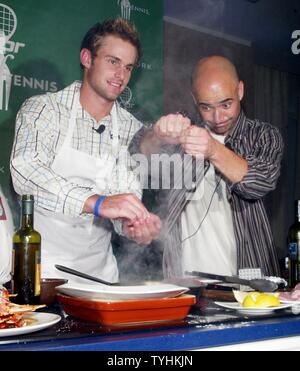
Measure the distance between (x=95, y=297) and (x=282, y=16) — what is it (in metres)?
2.75

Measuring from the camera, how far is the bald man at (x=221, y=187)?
2.86 meters

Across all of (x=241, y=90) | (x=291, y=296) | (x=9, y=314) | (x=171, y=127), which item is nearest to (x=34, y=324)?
(x=9, y=314)

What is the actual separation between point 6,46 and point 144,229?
3.51 ft

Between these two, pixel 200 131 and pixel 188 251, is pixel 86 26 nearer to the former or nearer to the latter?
pixel 200 131

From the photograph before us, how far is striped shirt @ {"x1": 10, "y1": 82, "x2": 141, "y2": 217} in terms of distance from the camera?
229 centimetres

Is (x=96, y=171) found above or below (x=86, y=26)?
below

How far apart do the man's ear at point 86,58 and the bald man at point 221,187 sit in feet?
1.65

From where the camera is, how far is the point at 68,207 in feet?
7.83

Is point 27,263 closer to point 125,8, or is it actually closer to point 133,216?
point 133,216

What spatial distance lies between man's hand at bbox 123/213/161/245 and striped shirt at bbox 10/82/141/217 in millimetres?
203

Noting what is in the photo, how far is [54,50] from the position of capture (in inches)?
93.8

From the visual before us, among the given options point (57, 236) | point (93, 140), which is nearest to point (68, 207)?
point (57, 236)

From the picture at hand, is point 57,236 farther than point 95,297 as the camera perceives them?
Yes

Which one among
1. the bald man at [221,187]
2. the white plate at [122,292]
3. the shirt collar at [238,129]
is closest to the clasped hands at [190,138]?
the bald man at [221,187]
